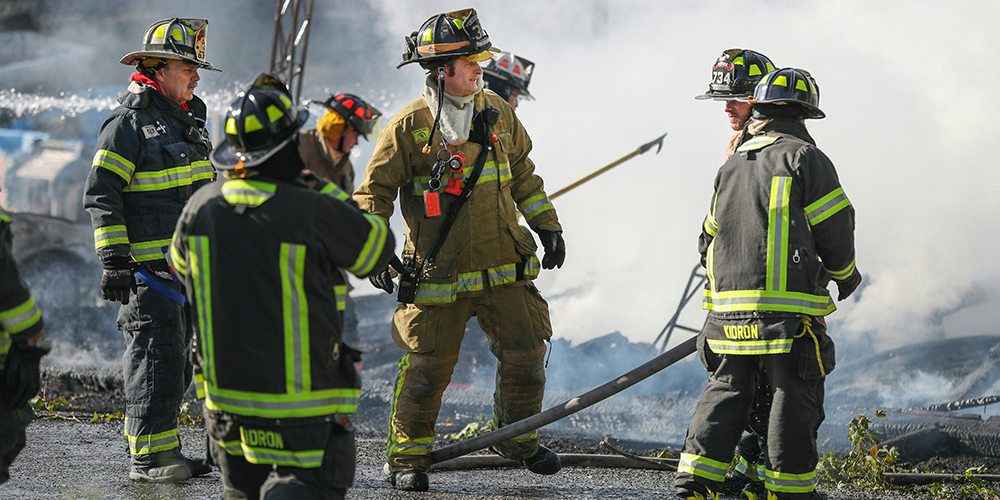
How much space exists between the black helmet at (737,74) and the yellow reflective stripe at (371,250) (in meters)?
2.60

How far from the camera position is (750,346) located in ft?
11.4

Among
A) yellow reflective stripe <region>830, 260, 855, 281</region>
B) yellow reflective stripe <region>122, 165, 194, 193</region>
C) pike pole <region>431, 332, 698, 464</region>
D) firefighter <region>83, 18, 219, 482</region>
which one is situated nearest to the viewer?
yellow reflective stripe <region>830, 260, 855, 281</region>

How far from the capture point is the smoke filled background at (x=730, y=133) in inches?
305

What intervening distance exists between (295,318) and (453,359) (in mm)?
1896

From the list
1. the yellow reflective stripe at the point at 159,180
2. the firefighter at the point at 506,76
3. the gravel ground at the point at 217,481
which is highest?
the firefighter at the point at 506,76

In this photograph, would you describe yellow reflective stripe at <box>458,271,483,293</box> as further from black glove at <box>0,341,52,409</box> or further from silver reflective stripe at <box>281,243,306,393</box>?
black glove at <box>0,341,52,409</box>

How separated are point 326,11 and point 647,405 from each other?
983 cm

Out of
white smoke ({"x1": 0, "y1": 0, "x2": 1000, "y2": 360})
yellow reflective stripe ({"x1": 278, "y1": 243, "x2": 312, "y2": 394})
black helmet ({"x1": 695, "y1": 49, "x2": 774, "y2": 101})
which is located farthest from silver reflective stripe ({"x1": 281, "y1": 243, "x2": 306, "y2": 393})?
white smoke ({"x1": 0, "y1": 0, "x2": 1000, "y2": 360})

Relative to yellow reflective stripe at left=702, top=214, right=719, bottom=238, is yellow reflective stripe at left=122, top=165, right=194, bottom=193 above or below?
above

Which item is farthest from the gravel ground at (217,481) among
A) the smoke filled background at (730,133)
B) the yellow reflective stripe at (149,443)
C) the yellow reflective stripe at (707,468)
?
the smoke filled background at (730,133)

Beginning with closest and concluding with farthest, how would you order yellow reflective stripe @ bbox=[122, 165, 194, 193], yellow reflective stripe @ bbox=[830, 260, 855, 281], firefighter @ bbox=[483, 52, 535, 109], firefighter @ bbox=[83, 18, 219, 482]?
yellow reflective stripe @ bbox=[830, 260, 855, 281], firefighter @ bbox=[83, 18, 219, 482], yellow reflective stripe @ bbox=[122, 165, 194, 193], firefighter @ bbox=[483, 52, 535, 109]

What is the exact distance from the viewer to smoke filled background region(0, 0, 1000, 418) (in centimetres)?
774

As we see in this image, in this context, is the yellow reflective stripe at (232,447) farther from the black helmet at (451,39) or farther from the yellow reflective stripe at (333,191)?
the black helmet at (451,39)

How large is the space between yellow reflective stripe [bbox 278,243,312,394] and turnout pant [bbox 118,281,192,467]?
1.99 meters
